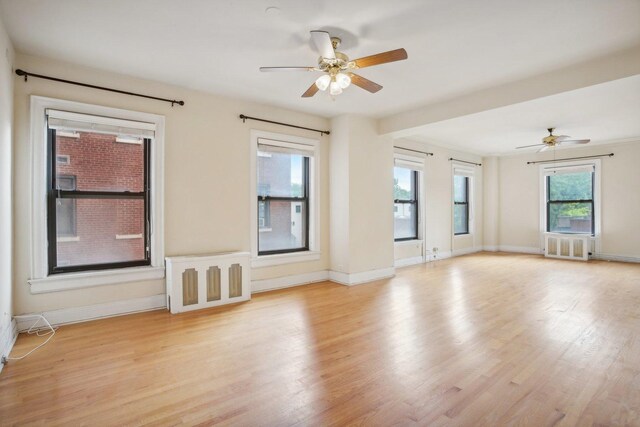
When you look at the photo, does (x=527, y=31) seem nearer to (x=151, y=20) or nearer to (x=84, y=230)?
(x=151, y=20)

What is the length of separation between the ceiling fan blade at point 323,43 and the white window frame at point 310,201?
2.12 m

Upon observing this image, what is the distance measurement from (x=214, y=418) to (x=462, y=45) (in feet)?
11.4

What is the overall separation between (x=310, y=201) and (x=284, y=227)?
61 centimetres

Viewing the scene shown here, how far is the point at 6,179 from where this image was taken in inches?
107

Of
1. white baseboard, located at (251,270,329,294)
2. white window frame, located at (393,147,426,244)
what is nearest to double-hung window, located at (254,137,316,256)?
white baseboard, located at (251,270,329,294)

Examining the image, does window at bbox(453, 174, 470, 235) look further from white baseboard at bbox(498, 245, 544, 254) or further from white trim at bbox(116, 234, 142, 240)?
white trim at bbox(116, 234, 142, 240)

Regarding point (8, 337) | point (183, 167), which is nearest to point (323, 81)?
point (183, 167)

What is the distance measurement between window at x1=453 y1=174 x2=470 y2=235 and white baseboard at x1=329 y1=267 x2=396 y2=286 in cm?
348

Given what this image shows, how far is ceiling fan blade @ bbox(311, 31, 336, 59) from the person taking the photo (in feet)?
7.71

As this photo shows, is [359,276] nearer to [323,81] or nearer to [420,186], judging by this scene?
[420,186]

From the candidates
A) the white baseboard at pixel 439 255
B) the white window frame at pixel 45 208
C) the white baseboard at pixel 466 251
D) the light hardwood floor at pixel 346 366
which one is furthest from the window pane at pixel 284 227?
the white baseboard at pixel 466 251

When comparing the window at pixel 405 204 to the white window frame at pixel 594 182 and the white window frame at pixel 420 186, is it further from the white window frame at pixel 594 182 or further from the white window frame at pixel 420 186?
the white window frame at pixel 594 182

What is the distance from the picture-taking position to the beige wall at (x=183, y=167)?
3096 mm

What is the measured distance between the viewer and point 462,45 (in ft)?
9.52
